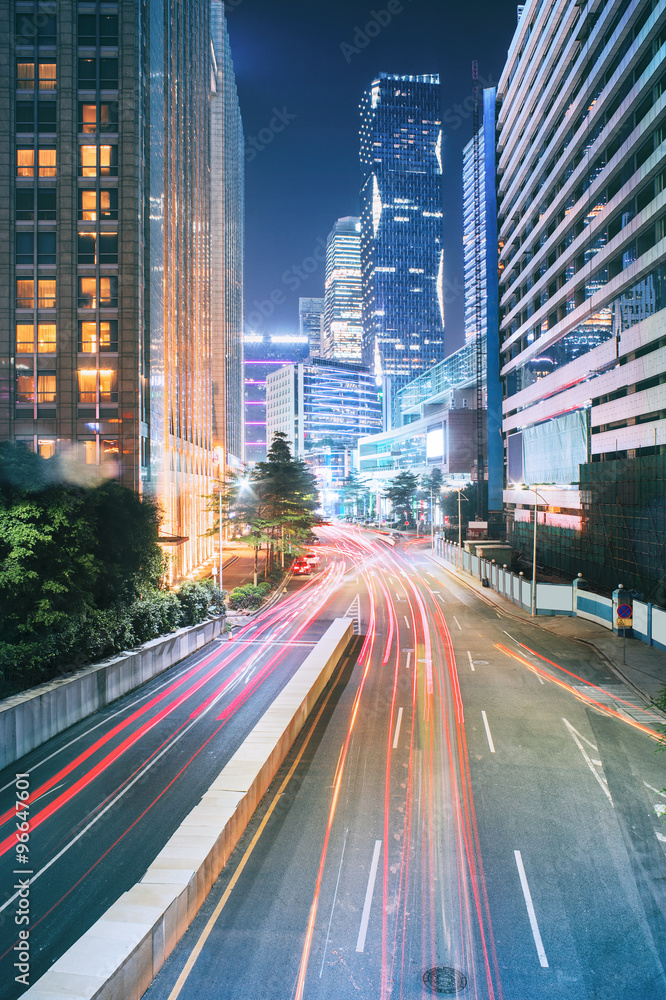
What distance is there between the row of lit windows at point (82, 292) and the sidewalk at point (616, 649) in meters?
35.6

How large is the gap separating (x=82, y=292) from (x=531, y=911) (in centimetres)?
4474

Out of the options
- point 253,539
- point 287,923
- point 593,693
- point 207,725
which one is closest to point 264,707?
point 207,725

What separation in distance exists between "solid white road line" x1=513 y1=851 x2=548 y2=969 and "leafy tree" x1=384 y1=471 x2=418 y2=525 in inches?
4195

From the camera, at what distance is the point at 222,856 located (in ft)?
38.4

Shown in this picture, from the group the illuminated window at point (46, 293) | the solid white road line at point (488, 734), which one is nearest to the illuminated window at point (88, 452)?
the illuminated window at point (46, 293)

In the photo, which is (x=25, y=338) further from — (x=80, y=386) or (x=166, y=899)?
(x=166, y=899)

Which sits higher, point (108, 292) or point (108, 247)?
point (108, 247)

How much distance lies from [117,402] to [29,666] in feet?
92.6

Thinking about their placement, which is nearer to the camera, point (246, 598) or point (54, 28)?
point (246, 598)

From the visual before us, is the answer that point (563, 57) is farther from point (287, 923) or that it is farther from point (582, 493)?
point (287, 923)

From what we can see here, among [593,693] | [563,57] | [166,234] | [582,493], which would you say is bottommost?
[593,693]

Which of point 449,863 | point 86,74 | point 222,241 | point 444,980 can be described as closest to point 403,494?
point 222,241

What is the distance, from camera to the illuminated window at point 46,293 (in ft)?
140

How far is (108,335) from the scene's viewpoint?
1690 inches
